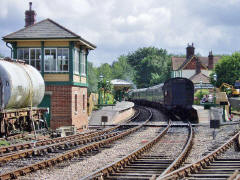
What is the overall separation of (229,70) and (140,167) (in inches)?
2124

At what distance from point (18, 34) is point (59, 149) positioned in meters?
10.3

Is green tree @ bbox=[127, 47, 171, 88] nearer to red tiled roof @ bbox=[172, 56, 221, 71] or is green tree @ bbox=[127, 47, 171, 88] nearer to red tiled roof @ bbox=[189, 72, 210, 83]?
red tiled roof @ bbox=[172, 56, 221, 71]

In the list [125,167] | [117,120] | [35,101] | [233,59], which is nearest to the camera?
[125,167]

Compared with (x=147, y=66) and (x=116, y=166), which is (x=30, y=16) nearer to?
(x=116, y=166)

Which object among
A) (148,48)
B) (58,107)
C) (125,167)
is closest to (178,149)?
(125,167)

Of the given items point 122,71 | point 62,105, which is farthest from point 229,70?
point 122,71

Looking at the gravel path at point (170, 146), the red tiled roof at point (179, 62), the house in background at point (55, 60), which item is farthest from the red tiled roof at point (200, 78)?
the gravel path at point (170, 146)

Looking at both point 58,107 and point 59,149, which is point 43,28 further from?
point 59,149

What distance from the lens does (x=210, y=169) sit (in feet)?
35.5

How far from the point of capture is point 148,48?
4793 inches

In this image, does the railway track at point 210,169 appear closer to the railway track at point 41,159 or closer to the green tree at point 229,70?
the railway track at point 41,159

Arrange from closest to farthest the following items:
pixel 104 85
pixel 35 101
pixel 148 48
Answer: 1. pixel 35 101
2. pixel 104 85
3. pixel 148 48

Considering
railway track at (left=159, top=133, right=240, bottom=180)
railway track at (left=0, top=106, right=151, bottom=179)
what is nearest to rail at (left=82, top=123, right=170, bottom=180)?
railway track at (left=159, top=133, right=240, bottom=180)

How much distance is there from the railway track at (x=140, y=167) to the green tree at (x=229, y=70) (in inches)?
1990
